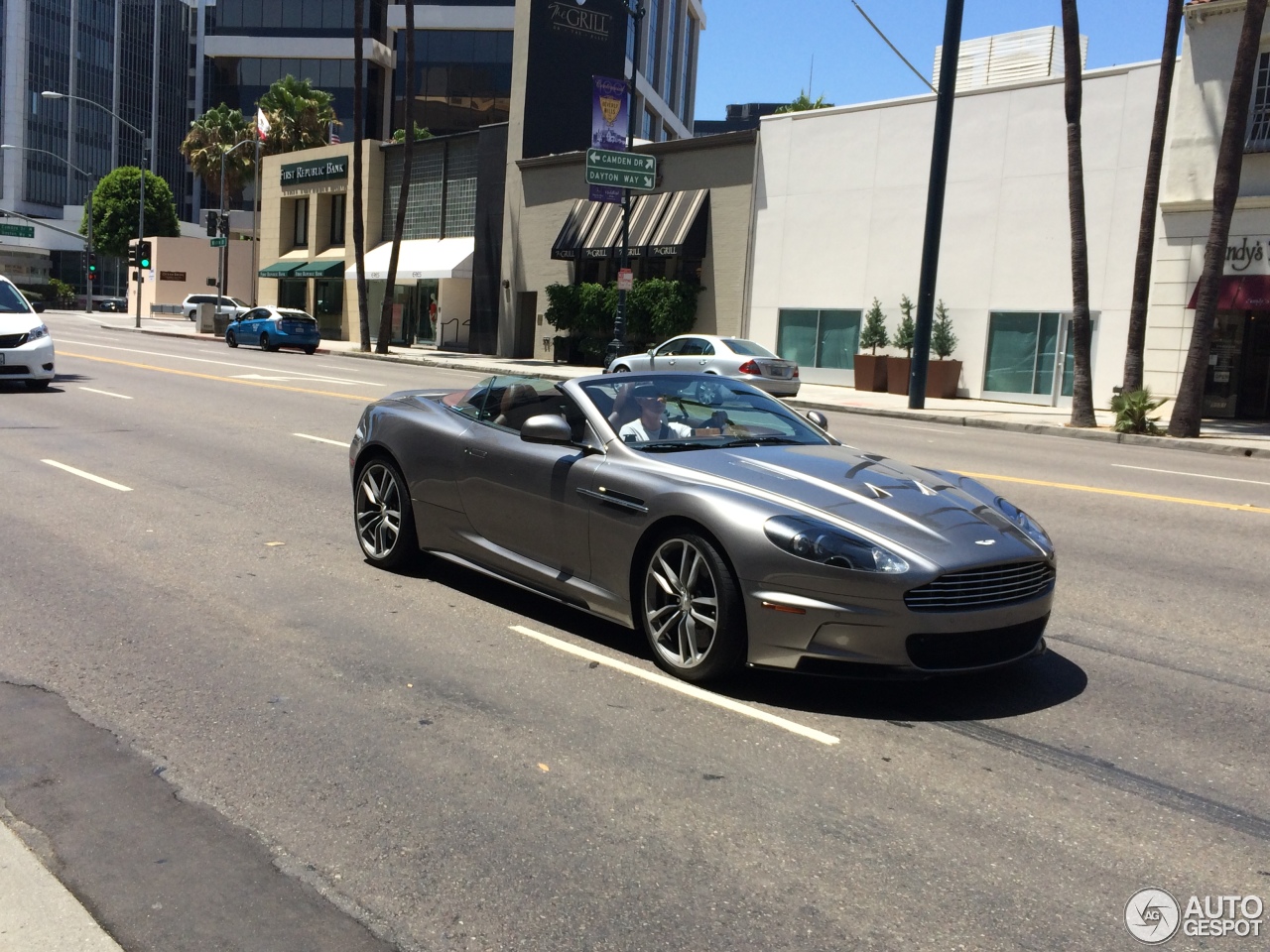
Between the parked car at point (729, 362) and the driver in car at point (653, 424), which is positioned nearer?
the driver in car at point (653, 424)

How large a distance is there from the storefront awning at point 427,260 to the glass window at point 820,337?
14365 mm

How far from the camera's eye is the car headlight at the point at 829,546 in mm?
4953

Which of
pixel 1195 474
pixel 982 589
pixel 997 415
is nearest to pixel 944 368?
pixel 997 415

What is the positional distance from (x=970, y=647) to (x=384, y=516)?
403 cm

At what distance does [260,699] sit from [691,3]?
290 feet

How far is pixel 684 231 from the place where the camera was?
34438 mm

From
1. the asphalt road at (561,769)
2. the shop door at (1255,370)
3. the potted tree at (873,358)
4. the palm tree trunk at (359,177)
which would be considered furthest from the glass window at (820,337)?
the asphalt road at (561,769)

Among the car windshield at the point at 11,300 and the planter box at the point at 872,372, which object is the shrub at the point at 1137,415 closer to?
the planter box at the point at 872,372

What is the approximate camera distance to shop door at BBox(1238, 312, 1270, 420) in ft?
81.6

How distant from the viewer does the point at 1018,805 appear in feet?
13.8

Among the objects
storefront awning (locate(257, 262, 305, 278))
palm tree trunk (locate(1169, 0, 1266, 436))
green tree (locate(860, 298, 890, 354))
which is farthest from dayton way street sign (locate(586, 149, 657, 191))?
storefront awning (locate(257, 262, 305, 278))

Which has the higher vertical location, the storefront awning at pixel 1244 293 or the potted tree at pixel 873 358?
the storefront awning at pixel 1244 293

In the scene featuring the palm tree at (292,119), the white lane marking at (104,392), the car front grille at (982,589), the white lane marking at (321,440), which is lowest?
the white lane marking at (321,440)

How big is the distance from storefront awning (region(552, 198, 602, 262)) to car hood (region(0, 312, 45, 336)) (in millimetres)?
21469
